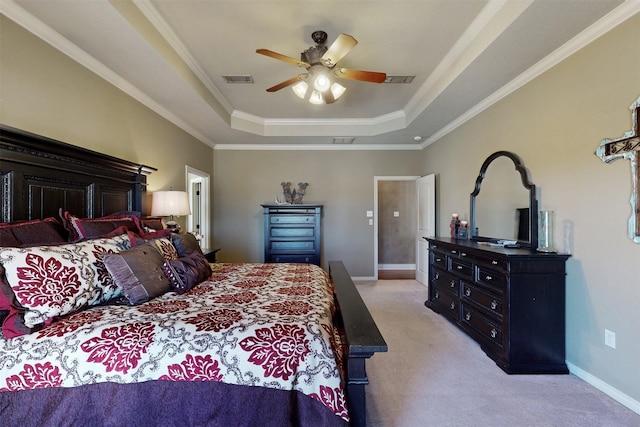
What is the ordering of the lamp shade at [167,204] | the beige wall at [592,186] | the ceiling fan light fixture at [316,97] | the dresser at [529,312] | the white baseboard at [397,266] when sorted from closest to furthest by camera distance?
the beige wall at [592,186] → the dresser at [529,312] → the ceiling fan light fixture at [316,97] → the lamp shade at [167,204] → the white baseboard at [397,266]

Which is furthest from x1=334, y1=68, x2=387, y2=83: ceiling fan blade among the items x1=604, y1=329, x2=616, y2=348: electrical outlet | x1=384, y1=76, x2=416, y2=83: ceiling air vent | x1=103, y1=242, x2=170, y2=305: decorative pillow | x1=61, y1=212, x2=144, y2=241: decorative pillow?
x1=604, y1=329, x2=616, y2=348: electrical outlet

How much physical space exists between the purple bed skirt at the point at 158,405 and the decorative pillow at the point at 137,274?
20.0 inches

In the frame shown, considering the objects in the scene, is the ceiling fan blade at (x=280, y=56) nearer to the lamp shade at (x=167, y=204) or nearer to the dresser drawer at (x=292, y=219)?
the lamp shade at (x=167, y=204)

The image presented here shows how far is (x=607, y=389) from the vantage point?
2.07 metres

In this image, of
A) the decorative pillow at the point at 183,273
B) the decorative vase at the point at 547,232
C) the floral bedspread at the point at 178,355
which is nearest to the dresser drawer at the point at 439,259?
the decorative vase at the point at 547,232

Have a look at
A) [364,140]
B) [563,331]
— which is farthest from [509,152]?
[364,140]

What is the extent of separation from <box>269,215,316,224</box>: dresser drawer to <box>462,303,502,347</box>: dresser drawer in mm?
2693

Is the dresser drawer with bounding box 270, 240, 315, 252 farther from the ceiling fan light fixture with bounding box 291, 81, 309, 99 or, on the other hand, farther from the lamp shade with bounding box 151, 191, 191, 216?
the ceiling fan light fixture with bounding box 291, 81, 309, 99

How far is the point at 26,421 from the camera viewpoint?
4.12ft

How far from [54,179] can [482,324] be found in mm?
3584

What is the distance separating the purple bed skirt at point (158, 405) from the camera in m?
1.24

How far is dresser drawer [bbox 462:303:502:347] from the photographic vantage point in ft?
8.32

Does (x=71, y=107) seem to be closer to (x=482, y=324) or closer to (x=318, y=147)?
(x=318, y=147)

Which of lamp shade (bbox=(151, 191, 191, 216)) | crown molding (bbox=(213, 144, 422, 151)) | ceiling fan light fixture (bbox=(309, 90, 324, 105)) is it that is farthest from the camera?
crown molding (bbox=(213, 144, 422, 151))
